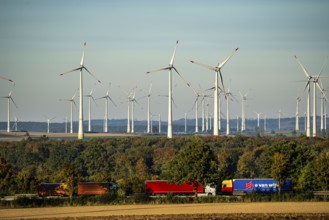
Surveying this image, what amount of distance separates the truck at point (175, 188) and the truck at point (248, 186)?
261cm

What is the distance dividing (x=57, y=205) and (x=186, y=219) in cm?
2671

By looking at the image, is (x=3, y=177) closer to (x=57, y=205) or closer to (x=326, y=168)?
(x=57, y=205)

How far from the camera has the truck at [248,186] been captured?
Result: 13625 centimetres

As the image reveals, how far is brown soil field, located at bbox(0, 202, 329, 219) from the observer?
94.5 metres

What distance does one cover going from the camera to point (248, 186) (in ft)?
448

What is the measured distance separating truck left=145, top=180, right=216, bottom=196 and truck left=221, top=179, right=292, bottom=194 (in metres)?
2.61

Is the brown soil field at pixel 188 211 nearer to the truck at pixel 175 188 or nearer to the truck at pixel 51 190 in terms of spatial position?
the truck at pixel 51 190

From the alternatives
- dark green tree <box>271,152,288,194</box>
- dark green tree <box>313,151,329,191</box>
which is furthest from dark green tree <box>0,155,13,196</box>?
dark green tree <box>313,151,329,191</box>

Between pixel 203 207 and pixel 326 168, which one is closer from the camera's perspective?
pixel 203 207

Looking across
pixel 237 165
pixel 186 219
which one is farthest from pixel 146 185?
pixel 237 165

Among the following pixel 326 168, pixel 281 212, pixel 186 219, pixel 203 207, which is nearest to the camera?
pixel 186 219

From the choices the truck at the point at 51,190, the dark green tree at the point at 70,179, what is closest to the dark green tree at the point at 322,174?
the dark green tree at the point at 70,179

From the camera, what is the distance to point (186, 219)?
3588 inches

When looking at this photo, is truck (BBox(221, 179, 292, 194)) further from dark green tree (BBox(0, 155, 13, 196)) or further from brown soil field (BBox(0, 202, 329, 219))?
dark green tree (BBox(0, 155, 13, 196))
